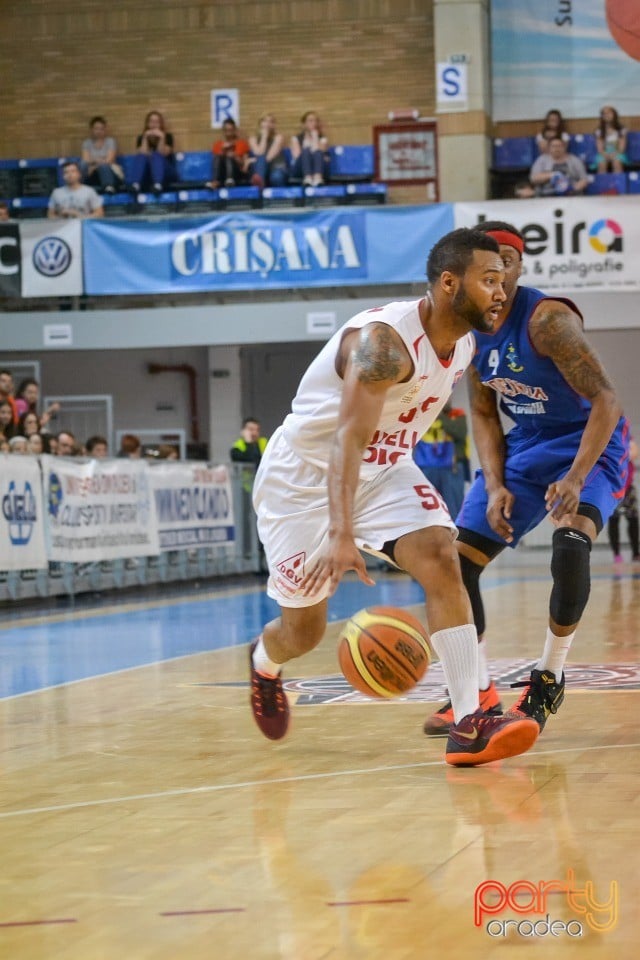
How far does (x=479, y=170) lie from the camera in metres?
21.0

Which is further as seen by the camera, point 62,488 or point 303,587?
point 62,488

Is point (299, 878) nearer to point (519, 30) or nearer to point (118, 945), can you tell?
point (118, 945)

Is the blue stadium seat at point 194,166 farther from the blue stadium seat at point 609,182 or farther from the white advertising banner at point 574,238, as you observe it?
the blue stadium seat at point 609,182

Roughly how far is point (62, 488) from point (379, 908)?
35.4 feet

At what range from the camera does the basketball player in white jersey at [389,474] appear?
13.9ft

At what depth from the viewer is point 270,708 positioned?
16.4 ft

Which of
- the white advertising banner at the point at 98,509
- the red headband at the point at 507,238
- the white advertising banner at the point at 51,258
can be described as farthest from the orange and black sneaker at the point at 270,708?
the white advertising banner at the point at 51,258

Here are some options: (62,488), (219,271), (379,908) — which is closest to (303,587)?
(379,908)

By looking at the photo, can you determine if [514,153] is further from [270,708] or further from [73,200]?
[270,708]

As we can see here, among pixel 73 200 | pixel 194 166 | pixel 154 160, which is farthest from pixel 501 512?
pixel 194 166

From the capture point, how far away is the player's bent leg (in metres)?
4.88

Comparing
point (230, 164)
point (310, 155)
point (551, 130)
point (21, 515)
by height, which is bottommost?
point (21, 515)

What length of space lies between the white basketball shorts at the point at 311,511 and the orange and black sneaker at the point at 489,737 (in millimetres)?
593

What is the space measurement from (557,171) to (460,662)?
16.9 meters
